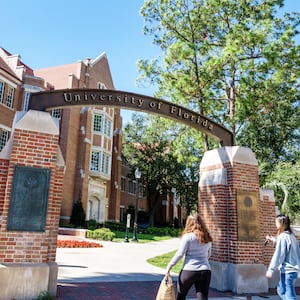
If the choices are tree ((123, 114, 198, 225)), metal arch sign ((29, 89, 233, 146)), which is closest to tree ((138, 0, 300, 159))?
metal arch sign ((29, 89, 233, 146))

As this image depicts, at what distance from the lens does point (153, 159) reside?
127 ft

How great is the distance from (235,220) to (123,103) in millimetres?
3732

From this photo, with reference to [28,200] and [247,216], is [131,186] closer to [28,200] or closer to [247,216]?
[247,216]

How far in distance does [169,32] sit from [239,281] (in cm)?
1084

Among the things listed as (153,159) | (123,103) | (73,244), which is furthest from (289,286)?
(153,159)

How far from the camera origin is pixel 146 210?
47.2 metres

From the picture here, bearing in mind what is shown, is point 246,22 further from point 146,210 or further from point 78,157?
point 146,210

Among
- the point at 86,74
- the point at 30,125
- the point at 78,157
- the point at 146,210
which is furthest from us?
the point at 146,210

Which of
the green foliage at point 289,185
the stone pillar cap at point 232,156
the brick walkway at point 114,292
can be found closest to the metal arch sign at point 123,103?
the stone pillar cap at point 232,156

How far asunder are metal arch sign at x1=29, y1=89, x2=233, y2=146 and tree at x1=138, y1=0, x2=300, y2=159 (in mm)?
4223

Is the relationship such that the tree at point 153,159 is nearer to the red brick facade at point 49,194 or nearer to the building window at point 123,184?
the building window at point 123,184

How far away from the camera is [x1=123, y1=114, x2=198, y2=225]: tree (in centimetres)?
3816

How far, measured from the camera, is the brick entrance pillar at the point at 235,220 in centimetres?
730

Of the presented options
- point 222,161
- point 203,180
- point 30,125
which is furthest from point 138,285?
point 30,125
